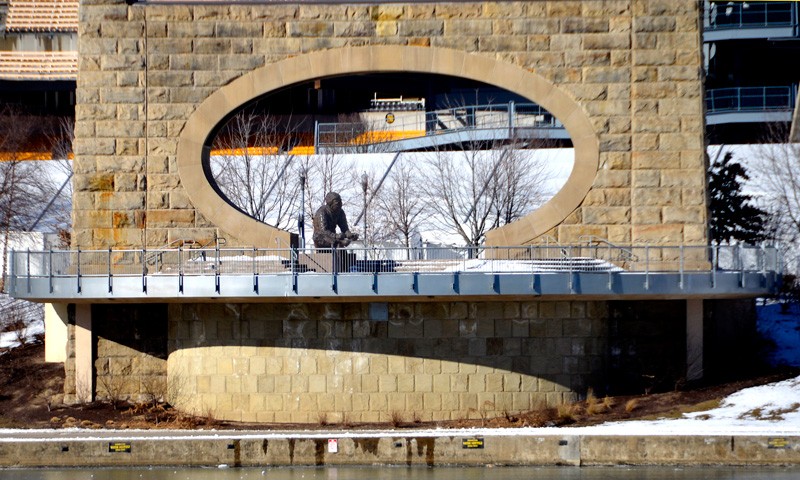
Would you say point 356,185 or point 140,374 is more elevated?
point 356,185

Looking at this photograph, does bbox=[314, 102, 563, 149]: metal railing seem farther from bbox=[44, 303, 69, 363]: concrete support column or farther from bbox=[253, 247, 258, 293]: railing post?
bbox=[253, 247, 258, 293]: railing post

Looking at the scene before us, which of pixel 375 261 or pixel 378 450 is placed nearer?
pixel 378 450

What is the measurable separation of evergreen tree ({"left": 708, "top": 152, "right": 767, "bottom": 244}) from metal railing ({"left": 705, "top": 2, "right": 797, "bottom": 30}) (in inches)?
592

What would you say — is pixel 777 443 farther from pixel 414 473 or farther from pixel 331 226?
pixel 331 226

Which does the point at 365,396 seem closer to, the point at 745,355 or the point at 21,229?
the point at 745,355

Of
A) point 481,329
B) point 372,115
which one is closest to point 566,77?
point 481,329

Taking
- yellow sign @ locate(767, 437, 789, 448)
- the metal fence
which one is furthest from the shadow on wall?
yellow sign @ locate(767, 437, 789, 448)

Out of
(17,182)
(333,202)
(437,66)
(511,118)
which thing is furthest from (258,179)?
(437,66)

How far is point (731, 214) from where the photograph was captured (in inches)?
1604

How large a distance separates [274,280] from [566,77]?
7.80m

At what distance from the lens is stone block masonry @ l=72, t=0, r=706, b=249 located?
3123cm

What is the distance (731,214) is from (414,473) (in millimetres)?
18218

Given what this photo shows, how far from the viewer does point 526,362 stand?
30.5m

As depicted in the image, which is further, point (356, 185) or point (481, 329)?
point (356, 185)
